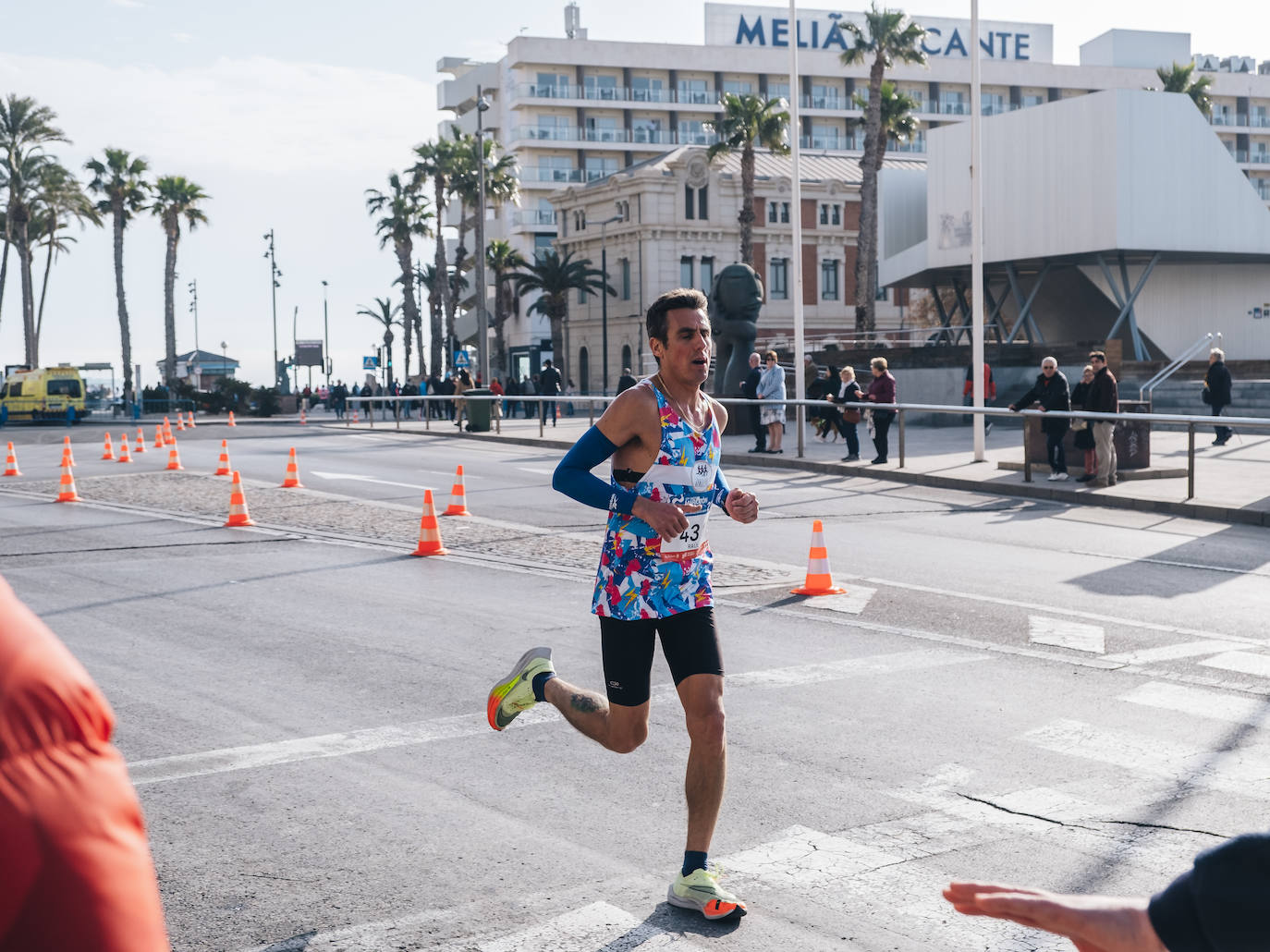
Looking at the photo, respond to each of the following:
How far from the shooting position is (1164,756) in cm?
607

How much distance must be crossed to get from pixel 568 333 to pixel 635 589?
220 ft

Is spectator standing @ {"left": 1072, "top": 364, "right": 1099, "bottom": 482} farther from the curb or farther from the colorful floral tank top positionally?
the colorful floral tank top

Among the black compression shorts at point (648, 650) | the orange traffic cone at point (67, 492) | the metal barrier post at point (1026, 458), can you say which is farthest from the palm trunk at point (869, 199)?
the black compression shorts at point (648, 650)

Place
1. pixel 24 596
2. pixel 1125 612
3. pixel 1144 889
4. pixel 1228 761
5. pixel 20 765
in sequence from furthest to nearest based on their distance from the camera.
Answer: pixel 24 596 < pixel 1125 612 < pixel 1228 761 < pixel 1144 889 < pixel 20 765

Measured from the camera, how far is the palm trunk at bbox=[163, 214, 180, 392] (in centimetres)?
7176

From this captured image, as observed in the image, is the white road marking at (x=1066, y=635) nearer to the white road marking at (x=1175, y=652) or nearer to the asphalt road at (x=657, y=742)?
the asphalt road at (x=657, y=742)

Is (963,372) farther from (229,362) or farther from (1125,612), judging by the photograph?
(229,362)

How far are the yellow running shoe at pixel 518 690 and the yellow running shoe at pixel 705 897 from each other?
123cm

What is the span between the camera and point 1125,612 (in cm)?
973

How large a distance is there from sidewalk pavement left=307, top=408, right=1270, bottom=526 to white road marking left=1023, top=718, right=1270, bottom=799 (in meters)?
10.0

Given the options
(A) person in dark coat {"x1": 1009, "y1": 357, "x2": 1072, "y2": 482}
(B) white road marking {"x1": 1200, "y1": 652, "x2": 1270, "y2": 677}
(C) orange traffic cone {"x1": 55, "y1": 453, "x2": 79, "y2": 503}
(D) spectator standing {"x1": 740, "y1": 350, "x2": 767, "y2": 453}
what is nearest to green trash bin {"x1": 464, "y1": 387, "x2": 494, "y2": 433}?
(D) spectator standing {"x1": 740, "y1": 350, "x2": 767, "y2": 453}

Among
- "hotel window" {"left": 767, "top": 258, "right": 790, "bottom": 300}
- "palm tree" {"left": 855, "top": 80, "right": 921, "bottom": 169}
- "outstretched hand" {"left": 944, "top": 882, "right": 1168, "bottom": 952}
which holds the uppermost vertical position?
"palm tree" {"left": 855, "top": 80, "right": 921, "bottom": 169}

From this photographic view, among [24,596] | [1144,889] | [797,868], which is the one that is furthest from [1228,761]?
[24,596]

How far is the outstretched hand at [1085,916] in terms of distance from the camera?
1709 mm
